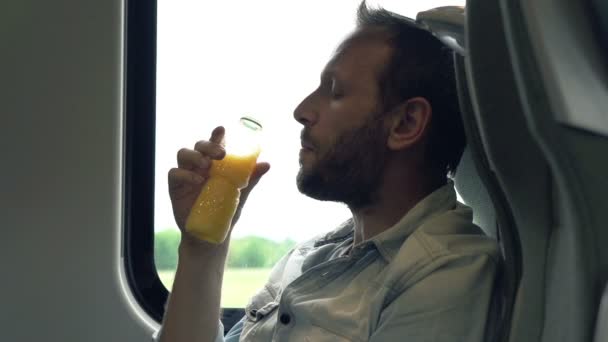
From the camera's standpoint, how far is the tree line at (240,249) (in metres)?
1.74

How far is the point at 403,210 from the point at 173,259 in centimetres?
74

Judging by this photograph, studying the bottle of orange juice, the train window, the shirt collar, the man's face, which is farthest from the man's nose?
the train window

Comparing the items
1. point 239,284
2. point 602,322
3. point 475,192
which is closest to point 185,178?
point 475,192

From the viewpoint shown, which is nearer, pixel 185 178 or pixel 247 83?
pixel 185 178

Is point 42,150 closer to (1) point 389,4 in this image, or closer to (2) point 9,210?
(2) point 9,210

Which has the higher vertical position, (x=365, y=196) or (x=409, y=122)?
(x=409, y=122)

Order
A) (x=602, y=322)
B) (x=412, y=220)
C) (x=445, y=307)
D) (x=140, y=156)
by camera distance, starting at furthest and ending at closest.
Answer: (x=140, y=156)
(x=412, y=220)
(x=445, y=307)
(x=602, y=322)

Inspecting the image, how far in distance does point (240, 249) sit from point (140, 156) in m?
0.32

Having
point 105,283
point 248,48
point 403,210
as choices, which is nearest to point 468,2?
point 403,210

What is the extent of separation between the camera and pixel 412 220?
3.65 ft

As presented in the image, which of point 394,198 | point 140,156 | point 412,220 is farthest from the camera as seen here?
point 140,156

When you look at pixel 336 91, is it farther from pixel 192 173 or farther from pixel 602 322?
pixel 602 322

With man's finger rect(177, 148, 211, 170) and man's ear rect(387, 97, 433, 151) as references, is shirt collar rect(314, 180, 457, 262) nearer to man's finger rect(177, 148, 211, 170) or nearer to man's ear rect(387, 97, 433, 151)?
man's ear rect(387, 97, 433, 151)

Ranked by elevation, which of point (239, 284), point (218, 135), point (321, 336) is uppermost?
point (218, 135)
